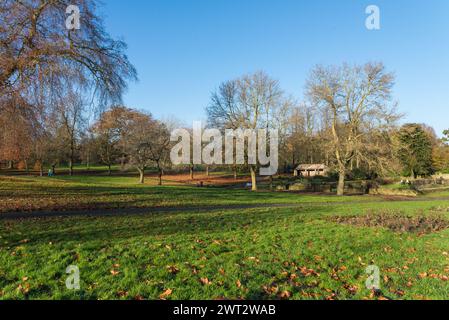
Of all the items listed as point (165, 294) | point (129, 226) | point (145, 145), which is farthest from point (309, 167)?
point (165, 294)

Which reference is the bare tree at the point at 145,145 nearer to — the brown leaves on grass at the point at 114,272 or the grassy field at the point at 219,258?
the grassy field at the point at 219,258

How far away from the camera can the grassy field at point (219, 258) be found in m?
4.46

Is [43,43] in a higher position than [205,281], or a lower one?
higher

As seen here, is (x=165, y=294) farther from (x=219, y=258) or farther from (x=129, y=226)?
(x=129, y=226)

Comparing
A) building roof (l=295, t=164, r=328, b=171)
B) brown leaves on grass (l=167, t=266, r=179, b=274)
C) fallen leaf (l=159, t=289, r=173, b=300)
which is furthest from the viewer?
building roof (l=295, t=164, r=328, b=171)

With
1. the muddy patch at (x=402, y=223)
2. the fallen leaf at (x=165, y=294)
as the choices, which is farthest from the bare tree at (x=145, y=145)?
the fallen leaf at (x=165, y=294)

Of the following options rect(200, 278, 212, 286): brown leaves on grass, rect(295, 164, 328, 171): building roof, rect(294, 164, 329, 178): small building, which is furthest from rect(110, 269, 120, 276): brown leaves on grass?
rect(295, 164, 328, 171): building roof

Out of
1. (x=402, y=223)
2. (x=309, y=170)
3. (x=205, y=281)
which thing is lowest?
(x=402, y=223)

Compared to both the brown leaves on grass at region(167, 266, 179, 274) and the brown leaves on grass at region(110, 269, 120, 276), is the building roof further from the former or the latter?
the brown leaves on grass at region(110, 269, 120, 276)

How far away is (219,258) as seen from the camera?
6031 millimetres

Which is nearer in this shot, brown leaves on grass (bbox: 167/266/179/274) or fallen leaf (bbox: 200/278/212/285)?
fallen leaf (bbox: 200/278/212/285)

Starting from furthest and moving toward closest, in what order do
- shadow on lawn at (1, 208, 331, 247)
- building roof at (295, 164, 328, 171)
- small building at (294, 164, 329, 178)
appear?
small building at (294, 164, 329, 178), building roof at (295, 164, 328, 171), shadow on lawn at (1, 208, 331, 247)

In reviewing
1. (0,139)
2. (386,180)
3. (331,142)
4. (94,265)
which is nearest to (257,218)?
(94,265)

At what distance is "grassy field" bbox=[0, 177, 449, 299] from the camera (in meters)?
4.46
